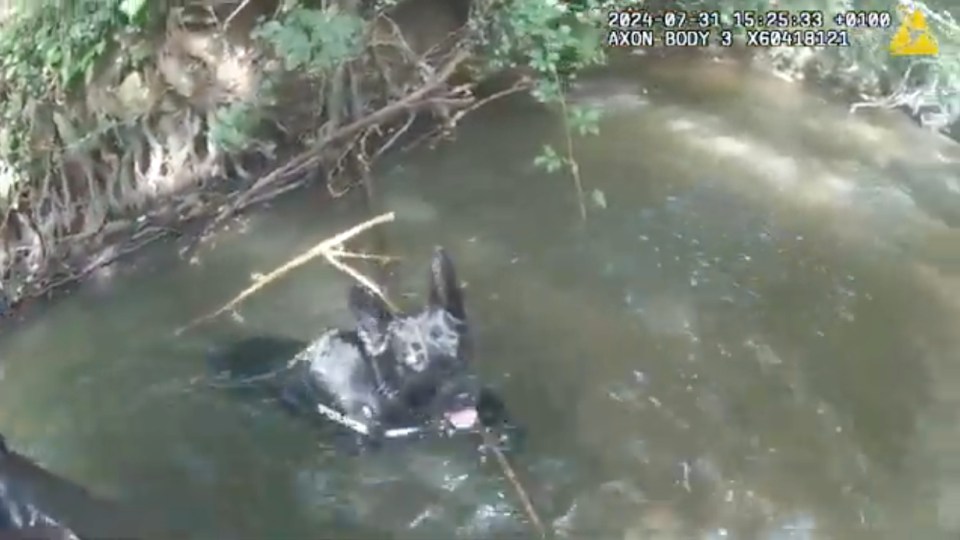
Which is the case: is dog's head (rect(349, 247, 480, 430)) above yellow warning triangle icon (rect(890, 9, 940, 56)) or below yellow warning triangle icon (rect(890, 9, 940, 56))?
below

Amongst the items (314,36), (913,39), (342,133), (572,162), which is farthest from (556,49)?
(913,39)

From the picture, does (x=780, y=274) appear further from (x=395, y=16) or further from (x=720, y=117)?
(x=395, y=16)

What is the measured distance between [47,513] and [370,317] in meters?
0.94

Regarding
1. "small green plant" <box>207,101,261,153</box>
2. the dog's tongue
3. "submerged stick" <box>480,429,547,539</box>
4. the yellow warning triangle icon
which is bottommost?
"submerged stick" <box>480,429,547,539</box>

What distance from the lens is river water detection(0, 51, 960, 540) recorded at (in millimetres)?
2439

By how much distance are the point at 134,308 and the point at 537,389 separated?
4.33ft

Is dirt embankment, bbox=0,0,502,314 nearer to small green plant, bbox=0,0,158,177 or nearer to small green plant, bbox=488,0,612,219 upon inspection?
small green plant, bbox=0,0,158,177

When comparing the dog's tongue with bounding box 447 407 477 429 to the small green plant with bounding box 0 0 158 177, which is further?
the small green plant with bounding box 0 0 158 177

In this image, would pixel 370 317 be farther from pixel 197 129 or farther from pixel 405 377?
pixel 197 129

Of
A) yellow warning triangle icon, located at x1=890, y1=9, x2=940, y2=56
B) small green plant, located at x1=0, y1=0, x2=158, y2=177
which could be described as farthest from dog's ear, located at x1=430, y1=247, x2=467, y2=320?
yellow warning triangle icon, located at x1=890, y1=9, x2=940, y2=56

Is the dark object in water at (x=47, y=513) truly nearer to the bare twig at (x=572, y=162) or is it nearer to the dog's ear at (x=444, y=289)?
the dog's ear at (x=444, y=289)

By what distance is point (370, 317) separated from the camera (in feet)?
8.84

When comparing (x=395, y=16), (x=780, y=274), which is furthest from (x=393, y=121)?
(x=780, y=274)

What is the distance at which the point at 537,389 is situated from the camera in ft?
9.14
